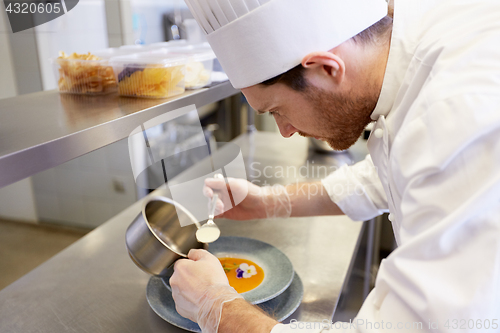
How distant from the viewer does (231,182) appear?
1183 millimetres

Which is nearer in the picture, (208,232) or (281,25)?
(281,25)

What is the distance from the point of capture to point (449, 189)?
0.56 m

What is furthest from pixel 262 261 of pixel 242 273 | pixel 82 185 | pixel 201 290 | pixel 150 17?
pixel 150 17

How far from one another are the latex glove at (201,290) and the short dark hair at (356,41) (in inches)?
16.7

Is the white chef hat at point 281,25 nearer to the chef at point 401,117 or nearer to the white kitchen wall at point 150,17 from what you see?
the chef at point 401,117

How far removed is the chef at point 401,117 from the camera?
0.54 meters

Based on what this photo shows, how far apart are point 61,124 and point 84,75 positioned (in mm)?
319

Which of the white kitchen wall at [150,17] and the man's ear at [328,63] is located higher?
the white kitchen wall at [150,17]

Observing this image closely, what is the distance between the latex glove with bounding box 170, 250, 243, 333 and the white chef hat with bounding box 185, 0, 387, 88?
0.43 m

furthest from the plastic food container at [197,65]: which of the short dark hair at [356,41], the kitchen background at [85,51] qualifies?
the kitchen background at [85,51]

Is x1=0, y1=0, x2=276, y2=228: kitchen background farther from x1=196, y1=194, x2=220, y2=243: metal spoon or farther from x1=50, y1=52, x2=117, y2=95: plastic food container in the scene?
x1=196, y1=194, x2=220, y2=243: metal spoon

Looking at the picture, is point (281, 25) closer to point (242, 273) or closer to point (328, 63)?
point (328, 63)

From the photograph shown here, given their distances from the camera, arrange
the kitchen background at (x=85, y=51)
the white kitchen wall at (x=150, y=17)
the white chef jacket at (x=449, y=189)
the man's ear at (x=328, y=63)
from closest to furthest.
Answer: the white chef jacket at (x=449, y=189)
the man's ear at (x=328, y=63)
the kitchen background at (x=85, y=51)
the white kitchen wall at (x=150, y=17)

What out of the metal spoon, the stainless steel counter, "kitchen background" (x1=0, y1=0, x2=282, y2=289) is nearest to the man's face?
the metal spoon
